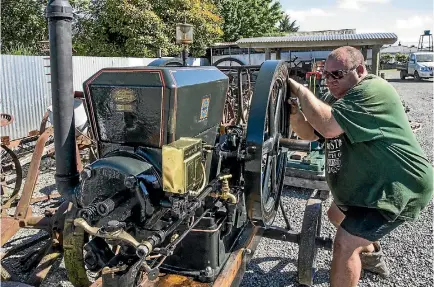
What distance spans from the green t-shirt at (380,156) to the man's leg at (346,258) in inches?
7.7

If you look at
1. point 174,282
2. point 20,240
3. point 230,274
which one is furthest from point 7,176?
point 230,274

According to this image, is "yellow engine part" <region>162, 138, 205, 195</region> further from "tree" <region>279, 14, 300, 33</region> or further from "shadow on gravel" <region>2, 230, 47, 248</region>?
"tree" <region>279, 14, 300, 33</region>

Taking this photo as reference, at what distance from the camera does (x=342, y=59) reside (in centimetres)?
203

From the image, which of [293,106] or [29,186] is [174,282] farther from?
[29,186]

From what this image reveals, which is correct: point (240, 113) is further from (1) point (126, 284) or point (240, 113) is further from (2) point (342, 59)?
(1) point (126, 284)

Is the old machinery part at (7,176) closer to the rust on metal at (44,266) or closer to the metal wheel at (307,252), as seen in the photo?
the rust on metal at (44,266)

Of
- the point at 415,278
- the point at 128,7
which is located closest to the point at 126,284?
the point at 415,278

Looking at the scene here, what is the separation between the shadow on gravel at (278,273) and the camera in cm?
273

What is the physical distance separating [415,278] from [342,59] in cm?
180

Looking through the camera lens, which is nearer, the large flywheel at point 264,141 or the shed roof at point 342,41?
the large flywheel at point 264,141

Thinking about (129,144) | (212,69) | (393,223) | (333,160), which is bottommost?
(393,223)

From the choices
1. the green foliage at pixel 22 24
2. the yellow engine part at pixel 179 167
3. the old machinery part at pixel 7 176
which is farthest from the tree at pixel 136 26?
the yellow engine part at pixel 179 167

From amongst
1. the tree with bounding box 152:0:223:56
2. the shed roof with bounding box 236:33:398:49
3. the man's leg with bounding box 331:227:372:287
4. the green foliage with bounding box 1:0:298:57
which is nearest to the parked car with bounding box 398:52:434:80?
the tree with bounding box 152:0:223:56

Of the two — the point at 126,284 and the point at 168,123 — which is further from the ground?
the point at 168,123
